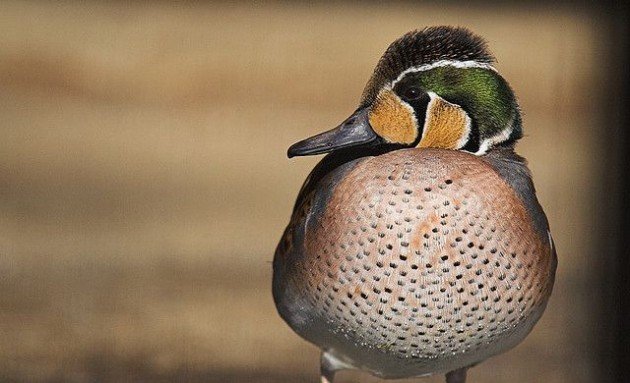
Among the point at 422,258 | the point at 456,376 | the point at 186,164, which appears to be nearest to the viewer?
the point at 422,258

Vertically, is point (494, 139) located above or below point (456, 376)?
above

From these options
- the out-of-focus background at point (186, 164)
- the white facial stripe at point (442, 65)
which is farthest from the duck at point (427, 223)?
the out-of-focus background at point (186, 164)

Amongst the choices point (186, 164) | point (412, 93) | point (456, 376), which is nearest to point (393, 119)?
point (412, 93)

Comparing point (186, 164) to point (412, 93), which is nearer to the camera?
point (412, 93)

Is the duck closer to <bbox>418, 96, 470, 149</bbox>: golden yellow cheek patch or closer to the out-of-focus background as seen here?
<bbox>418, 96, 470, 149</bbox>: golden yellow cheek patch

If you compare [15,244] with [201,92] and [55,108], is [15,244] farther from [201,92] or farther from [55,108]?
[201,92]

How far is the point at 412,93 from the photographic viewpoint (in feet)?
2.16

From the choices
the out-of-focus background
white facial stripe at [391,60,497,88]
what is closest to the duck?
white facial stripe at [391,60,497,88]

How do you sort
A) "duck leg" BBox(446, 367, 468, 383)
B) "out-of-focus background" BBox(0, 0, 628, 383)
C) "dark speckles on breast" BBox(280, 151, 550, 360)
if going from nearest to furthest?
1. "dark speckles on breast" BBox(280, 151, 550, 360)
2. "duck leg" BBox(446, 367, 468, 383)
3. "out-of-focus background" BBox(0, 0, 628, 383)

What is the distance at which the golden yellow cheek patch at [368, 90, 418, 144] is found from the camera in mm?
665

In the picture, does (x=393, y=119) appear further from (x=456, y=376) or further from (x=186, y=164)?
(x=186, y=164)

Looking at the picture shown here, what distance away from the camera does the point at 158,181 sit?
1.09m

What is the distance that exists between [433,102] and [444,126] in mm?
19

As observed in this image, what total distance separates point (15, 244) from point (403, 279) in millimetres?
588
